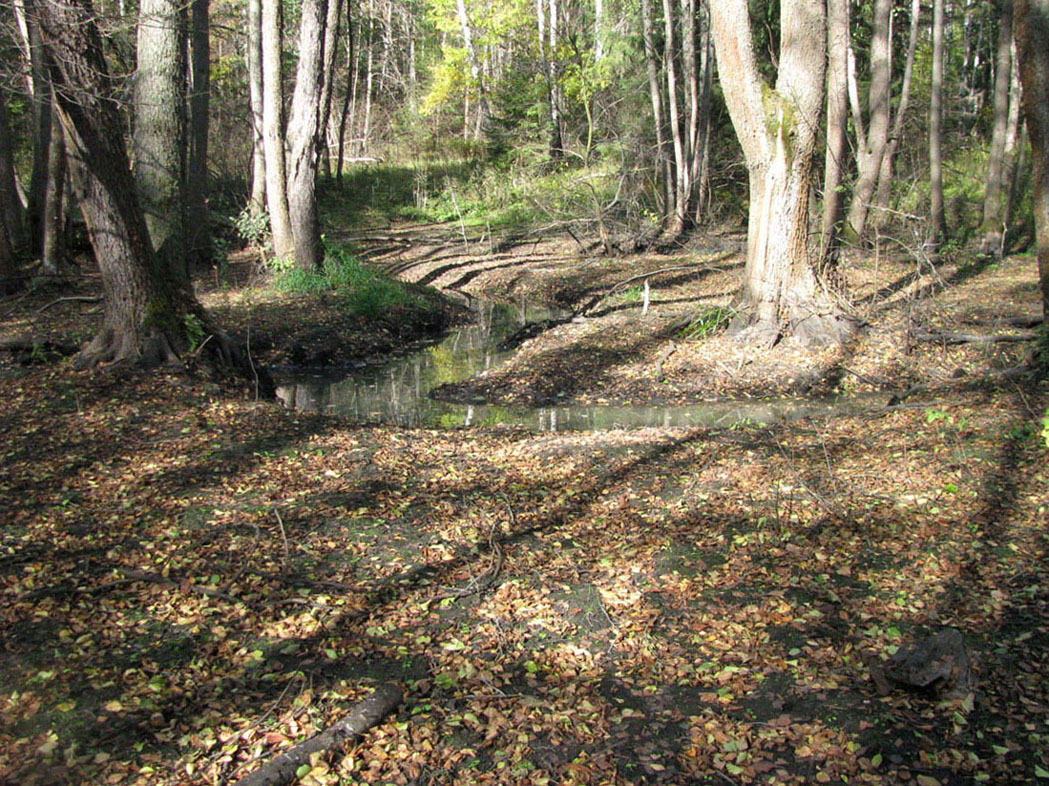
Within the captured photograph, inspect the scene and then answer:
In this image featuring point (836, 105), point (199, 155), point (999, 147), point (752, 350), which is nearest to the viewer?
point (752, 350)

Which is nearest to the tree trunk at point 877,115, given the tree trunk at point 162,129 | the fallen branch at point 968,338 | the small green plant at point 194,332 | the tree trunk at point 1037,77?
the fallen branch at point 968,338

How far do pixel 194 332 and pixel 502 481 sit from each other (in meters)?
4.30

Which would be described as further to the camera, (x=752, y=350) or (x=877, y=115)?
(x=877, y=115)

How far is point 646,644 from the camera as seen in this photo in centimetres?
450

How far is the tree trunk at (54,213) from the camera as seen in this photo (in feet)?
44.7

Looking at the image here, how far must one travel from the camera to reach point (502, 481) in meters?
6.95

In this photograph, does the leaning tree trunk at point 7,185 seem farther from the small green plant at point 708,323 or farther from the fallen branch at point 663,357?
the small green plant at point 708,323

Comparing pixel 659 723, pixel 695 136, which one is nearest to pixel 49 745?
pixel 659 723

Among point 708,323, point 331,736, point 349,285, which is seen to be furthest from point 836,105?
point 331,736

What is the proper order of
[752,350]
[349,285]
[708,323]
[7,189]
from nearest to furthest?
1. [752,350]
2. [708,323]
3. [7,189]
4. [349,285]

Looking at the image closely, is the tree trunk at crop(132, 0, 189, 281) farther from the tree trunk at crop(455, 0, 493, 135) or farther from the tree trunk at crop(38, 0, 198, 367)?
the tree trunk at crop(455, 0, 493, 135)

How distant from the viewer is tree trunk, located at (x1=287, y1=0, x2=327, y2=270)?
586 inches

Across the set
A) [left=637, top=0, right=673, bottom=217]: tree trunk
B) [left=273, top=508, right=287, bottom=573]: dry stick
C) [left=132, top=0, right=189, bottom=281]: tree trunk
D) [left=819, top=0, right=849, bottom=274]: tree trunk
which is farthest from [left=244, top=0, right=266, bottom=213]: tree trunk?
[left=273, top=508, right=287, bottom=573]: dry stick

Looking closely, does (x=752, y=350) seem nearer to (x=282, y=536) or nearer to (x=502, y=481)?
(x=502, y=481)
